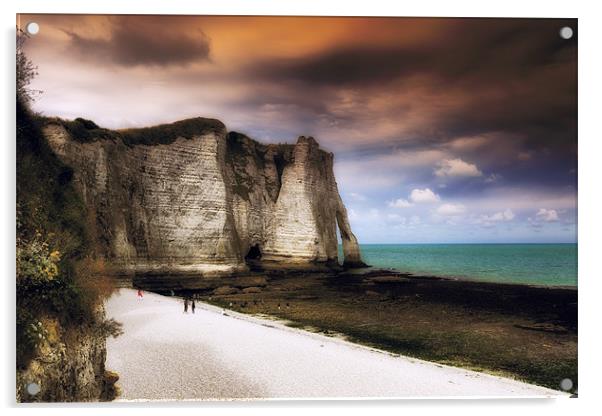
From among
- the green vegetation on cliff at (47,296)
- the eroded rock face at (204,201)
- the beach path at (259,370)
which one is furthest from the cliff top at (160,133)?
the beach path at (259,370)

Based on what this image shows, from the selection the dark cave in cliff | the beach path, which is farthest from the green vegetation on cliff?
the dark cave in cliff

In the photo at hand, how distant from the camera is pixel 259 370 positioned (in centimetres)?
627

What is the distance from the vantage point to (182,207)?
640 inches

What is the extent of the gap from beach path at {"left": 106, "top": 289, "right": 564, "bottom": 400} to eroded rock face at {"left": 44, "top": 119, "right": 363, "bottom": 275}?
276 cm

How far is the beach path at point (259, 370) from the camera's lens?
5.91 metres

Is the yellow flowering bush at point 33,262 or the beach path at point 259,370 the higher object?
the yellow flowering bush at point 33,262

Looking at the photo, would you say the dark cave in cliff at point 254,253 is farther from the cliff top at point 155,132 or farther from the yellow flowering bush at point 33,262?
the yellow flowering bush at point 33,262

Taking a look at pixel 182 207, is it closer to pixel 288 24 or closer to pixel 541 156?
pixel 288 24

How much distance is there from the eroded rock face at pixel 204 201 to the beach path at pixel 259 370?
9.04ft

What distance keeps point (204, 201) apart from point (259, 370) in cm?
1184

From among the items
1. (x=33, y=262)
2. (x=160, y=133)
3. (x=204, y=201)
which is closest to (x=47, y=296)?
(x=33, y=262)

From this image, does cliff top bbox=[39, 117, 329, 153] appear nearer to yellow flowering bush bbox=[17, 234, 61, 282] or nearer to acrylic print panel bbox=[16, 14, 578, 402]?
acrylic print panel bbox=[16, 14, 578, 402]

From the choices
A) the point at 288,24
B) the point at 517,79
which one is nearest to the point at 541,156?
the point at 517,79

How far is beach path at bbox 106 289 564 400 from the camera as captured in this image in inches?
233
